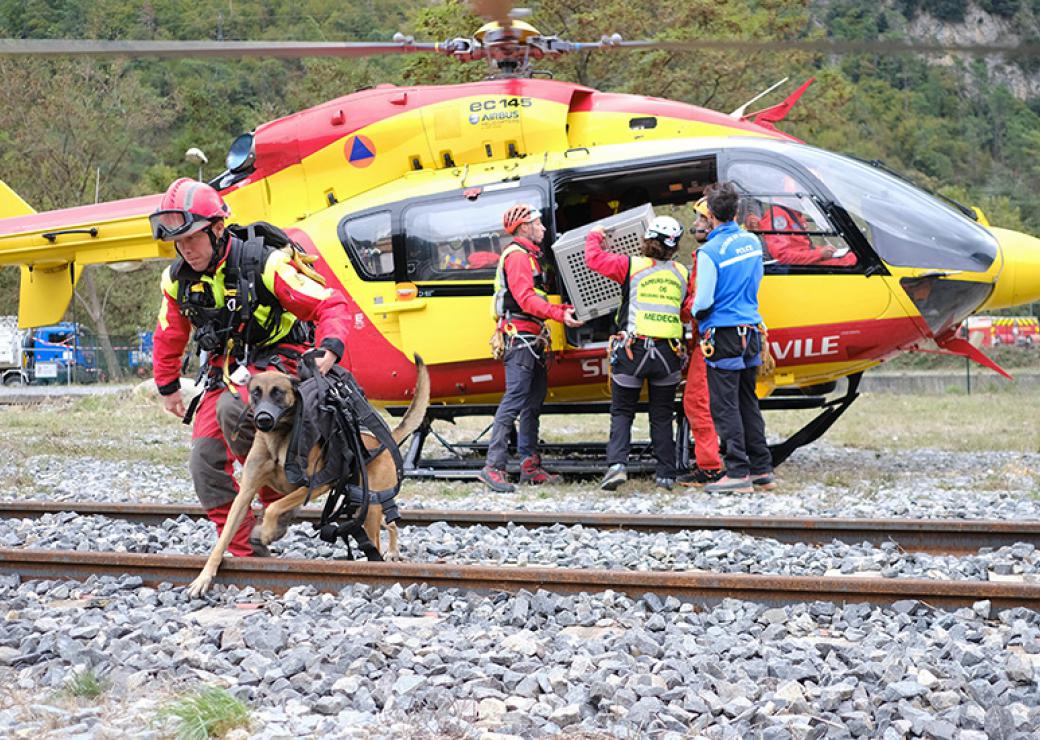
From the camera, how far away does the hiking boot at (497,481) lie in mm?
8891

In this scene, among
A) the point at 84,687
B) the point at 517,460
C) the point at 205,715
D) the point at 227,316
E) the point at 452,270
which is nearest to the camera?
the point at 205,715

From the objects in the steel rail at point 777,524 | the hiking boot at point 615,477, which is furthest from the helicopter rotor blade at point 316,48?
the hiking boot at point 615,477

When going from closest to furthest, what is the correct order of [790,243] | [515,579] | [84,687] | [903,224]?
1. [84,687]
2. [515,579]
3. [903,224]
4. [790,243]

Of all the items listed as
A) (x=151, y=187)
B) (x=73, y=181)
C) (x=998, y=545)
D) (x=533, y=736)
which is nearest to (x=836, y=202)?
(x=998, y=545)

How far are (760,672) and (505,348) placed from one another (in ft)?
19.0

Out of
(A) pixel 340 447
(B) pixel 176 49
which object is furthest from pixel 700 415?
(B) pixel 176 49

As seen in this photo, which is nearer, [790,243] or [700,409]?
[700,409]

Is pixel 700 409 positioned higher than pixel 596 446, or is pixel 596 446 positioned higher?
pixel 700 409

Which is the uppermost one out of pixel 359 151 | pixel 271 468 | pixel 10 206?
pixel 359 151

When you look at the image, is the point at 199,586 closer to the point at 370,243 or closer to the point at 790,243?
the point at 370,243

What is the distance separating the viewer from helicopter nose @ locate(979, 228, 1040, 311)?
29.7 feet

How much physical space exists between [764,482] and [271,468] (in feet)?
15.3

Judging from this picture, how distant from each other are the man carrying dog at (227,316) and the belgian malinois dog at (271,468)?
0.85ft

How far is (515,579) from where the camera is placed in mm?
4809
